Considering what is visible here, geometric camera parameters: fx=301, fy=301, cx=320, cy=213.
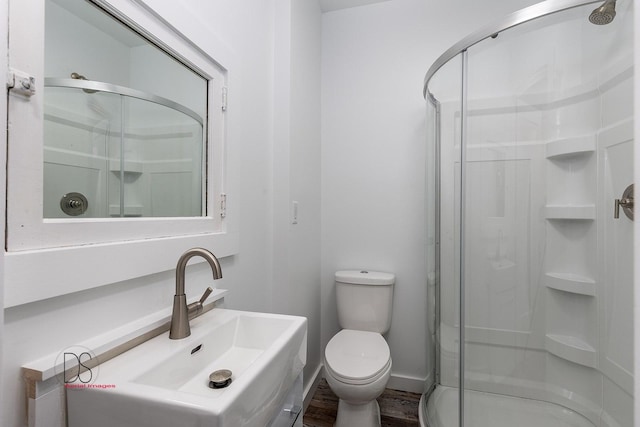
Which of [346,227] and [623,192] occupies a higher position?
[623,192]

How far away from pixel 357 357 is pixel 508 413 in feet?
2.17

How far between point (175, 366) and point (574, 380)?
151cm

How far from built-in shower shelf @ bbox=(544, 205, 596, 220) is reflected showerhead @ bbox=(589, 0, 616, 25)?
654mm

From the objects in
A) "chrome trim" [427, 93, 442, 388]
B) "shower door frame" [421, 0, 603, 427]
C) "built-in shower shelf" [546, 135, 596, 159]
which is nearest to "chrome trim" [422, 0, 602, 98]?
"shower door frame" [421, 0, 603, 427]

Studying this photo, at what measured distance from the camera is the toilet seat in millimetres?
1347

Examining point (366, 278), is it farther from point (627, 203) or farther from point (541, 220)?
point (627, 203)

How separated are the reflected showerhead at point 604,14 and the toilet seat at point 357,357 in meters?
1.59

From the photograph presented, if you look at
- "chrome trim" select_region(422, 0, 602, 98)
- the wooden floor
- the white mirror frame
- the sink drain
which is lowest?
the wooden floor

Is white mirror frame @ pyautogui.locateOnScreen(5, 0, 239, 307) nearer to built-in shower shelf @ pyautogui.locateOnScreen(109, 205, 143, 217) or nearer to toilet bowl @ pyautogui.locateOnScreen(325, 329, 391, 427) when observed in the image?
built-in shower shelf @ pyautogui.locateOnScreen(109, 205, 143, 217)

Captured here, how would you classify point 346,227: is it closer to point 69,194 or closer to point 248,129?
point 248,129

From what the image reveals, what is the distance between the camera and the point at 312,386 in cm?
188

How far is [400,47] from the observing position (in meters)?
2.00

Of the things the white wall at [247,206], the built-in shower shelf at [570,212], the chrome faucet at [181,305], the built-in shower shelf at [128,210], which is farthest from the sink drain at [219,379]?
the built-in shower shelf at [570,212]

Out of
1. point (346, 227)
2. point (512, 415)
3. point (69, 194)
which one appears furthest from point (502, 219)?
point (69, 194)
